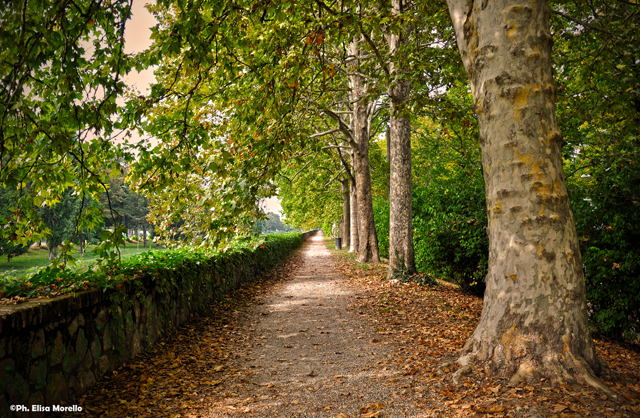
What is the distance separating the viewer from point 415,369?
4.37m

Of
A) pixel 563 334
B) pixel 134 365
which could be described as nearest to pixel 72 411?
pixel 134 365

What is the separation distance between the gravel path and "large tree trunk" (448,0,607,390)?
3.95 feet

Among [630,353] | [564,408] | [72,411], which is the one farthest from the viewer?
[630,353]

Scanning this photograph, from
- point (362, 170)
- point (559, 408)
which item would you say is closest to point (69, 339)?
point (559, 408)

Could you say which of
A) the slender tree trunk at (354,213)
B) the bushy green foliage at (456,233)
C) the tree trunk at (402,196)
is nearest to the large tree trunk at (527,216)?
the bushy green foliage at (456,233)

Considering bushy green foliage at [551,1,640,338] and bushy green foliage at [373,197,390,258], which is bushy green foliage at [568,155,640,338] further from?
bushy green foliage at [373,197,390,258]

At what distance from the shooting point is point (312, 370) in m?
4.67

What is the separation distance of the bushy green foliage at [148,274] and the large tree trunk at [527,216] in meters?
3.99

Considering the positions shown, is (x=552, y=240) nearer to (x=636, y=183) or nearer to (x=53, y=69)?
(x=636, y=183)

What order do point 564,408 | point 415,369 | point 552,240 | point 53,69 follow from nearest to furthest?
point 564,408, point 552,240, point 53,69, point 415,369

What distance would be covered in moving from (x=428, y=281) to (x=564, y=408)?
6646 mm

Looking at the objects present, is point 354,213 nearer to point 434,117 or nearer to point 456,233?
point 456,233

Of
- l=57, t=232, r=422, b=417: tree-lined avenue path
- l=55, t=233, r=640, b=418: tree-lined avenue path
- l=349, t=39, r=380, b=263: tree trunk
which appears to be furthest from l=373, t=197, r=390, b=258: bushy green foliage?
l=57, t=232, r=422, b=417: tree-lined avenue path

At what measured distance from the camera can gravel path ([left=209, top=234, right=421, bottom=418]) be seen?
3.65 metres
